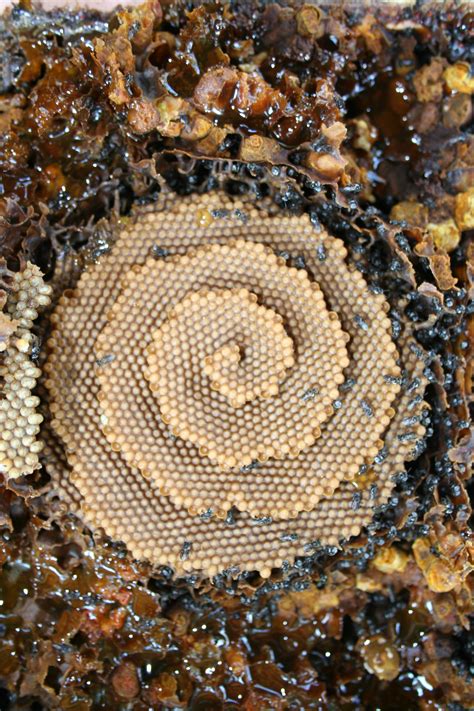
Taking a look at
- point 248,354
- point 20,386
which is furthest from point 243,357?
point 20,386

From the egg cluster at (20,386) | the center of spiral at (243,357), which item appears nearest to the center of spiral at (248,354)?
the center of spiral at (243,357)

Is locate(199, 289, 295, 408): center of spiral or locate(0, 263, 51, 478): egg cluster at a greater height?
locate(199, 289, 295, 408): center of spiral

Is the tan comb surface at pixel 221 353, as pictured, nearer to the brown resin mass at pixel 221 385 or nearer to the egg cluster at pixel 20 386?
the brown resin mass at pixel 221 385

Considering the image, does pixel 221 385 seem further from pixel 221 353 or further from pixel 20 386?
pixel 20 386

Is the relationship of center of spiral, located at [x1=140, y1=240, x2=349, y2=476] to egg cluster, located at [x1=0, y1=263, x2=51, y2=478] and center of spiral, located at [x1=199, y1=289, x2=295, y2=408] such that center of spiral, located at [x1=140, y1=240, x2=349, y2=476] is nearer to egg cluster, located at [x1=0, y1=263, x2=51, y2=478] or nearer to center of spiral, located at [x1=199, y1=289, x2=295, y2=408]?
center of spiral, located at [x1=199, y1=289, x2=295, y2=408]

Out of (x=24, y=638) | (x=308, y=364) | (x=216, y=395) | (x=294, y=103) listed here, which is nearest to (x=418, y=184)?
(x=294, y=103)

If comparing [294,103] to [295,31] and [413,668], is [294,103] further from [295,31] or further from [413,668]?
[413,668]

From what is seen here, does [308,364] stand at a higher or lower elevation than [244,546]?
higher

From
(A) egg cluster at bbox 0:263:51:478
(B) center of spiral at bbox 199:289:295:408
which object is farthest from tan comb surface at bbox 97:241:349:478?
(A) egg cluster at bbox 0:263:51:478
